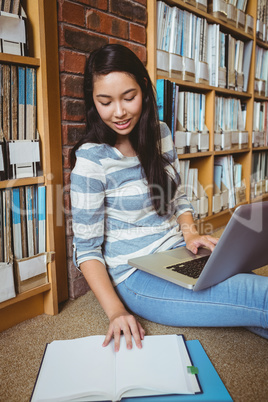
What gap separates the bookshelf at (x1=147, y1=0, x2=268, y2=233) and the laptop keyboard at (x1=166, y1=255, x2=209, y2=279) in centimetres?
91

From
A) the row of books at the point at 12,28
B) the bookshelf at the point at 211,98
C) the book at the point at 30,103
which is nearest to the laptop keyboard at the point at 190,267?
the book at the point at 30,103

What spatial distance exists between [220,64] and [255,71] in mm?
602

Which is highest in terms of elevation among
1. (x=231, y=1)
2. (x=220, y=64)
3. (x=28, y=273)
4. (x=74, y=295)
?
(x=231, y=1)

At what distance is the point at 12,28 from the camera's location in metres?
1.01

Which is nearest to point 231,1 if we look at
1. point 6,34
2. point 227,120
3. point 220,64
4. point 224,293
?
point 220,64

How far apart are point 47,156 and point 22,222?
23 cm

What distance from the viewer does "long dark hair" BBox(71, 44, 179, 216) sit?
39.6 inches

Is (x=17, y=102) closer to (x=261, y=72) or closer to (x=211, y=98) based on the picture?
(x=211, y=98)

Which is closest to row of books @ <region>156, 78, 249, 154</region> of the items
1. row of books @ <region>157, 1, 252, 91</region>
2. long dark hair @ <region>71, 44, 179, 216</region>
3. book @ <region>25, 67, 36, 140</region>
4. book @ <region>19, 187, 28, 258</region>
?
row of books @ <region>157, 1, 252, 91</region>

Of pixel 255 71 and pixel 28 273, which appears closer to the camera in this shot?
pixel 28 273

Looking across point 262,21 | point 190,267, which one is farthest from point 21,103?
point 262,21

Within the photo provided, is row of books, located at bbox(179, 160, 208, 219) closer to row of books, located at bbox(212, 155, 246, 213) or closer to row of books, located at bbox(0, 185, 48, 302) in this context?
row of books, located at bbox(212, 155, 246, 213)

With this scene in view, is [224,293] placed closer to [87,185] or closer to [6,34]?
[87,185]

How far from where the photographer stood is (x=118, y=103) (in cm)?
101
